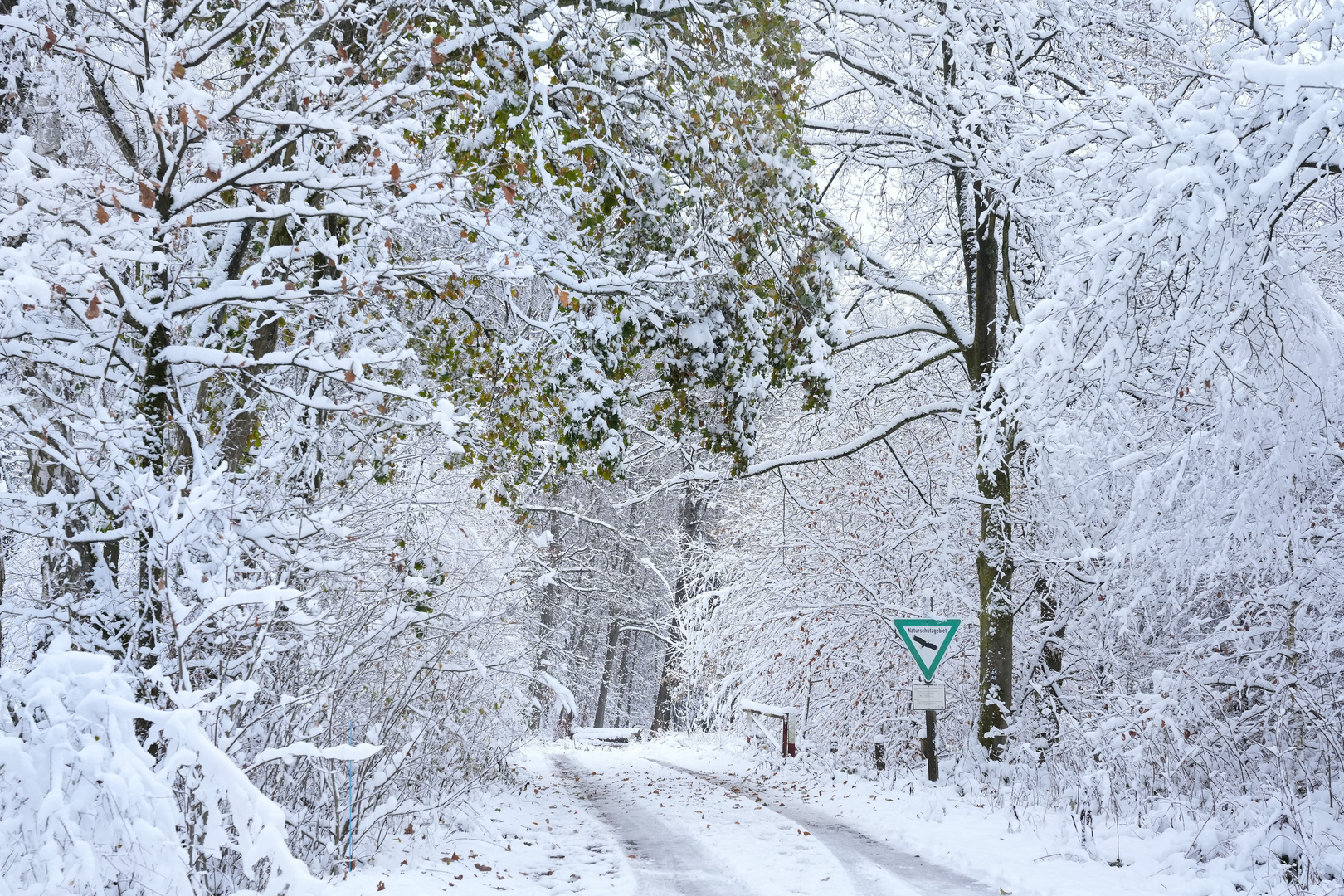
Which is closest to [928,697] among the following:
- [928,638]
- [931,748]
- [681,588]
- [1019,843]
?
[928,638]

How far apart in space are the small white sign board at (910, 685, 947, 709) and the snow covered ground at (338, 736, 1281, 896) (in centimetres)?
95

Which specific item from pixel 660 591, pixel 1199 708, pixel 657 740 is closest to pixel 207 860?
pixel 1199 708

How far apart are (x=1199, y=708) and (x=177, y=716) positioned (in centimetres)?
811

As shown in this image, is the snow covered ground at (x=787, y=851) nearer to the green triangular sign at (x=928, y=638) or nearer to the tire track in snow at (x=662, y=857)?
→ the tire track in snow at (x=662, y=857)

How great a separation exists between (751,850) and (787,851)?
0.33 m

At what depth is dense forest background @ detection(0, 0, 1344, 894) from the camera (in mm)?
4719

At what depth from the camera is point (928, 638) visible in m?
10.7

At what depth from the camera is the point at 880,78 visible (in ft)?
39.9

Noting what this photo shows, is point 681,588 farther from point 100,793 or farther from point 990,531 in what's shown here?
point 100,793

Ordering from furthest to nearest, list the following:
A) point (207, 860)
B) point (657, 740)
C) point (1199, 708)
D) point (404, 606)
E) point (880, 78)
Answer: point (657, 740), point (880, 78), point (1199, 708), point (404, 606), point (207, 860)

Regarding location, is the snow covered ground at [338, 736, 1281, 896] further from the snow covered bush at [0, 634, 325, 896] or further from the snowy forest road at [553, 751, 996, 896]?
the snow covered bush at [0, 634, 325, 896]

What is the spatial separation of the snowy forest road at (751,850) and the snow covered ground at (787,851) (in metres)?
0.02

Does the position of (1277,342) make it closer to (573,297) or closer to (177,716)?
(573,297)

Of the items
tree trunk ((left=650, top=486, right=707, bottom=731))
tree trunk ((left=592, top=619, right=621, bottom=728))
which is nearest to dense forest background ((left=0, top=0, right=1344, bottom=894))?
tree trunk ((left=650, top=486, right=707, bottom=731))
